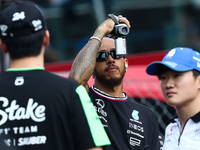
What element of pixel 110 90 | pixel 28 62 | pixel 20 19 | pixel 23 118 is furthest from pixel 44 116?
pixel 110 90

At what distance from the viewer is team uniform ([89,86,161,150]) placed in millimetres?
2508

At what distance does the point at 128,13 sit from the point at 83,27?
3.84 ft

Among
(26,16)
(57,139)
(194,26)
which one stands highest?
(26,16)

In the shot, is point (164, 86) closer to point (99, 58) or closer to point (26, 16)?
point (99, 58)

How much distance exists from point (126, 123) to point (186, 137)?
0.46 m

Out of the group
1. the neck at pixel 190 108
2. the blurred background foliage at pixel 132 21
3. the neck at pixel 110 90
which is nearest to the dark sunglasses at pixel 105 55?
the neck at pixel 110 90

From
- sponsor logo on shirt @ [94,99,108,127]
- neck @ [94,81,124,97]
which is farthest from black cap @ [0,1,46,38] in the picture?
neck @ [94,81,124,97]

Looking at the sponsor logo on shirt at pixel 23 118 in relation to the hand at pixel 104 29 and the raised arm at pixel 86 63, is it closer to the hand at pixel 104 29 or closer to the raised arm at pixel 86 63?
the raised arm at pixel 86 63

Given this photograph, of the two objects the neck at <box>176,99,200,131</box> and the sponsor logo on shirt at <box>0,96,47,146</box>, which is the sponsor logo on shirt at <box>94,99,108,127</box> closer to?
the neck at <box>176,99,200,131</box>

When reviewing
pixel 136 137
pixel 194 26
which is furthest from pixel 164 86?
pixel 194 26

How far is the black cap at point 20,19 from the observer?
5.60 ft

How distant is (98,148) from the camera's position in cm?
168

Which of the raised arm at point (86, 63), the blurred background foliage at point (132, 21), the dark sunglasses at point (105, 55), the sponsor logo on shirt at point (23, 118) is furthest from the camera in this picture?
the blurred background foliage at point (132, 21)

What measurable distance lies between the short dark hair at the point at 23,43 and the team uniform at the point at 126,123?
1010 mm
